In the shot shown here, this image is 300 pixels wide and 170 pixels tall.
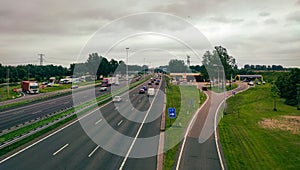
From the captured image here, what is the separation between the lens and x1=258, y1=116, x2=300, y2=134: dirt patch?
36.0 m

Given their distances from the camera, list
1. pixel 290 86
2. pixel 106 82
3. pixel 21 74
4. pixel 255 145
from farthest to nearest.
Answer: pixel 21 74, pixel 106 82, pixel 290 86, pixel 255 145

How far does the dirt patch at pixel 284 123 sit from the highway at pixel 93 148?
1541 centimetres

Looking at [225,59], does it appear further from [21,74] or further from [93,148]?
[21,74]

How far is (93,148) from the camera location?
25172 millimetres

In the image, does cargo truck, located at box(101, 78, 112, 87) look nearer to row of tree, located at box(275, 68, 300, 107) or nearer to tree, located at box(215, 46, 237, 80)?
tree, located at box(215, 46, 237, 80)

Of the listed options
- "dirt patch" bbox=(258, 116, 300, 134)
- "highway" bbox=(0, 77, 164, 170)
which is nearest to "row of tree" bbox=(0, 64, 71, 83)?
"highway" bbox=(0, 77, 164, 170)

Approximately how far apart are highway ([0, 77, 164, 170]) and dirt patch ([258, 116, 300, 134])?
1541cm

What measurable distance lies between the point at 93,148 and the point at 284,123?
93.6 feet

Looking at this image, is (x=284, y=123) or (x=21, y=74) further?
(x=21, y=74)

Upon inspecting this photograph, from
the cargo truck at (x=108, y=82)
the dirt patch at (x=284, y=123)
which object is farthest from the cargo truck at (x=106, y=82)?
the dirt patch at (x=284, y=123)

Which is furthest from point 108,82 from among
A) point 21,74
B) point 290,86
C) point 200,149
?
point 200,149

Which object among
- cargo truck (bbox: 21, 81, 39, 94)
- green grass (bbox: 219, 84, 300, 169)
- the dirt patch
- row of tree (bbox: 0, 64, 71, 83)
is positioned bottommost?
green grass (bbox: 219, 84, 300, 169)

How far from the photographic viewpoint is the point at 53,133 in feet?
102

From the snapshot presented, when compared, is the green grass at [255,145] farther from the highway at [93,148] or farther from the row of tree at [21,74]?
→ the row of tree at [21,74]
